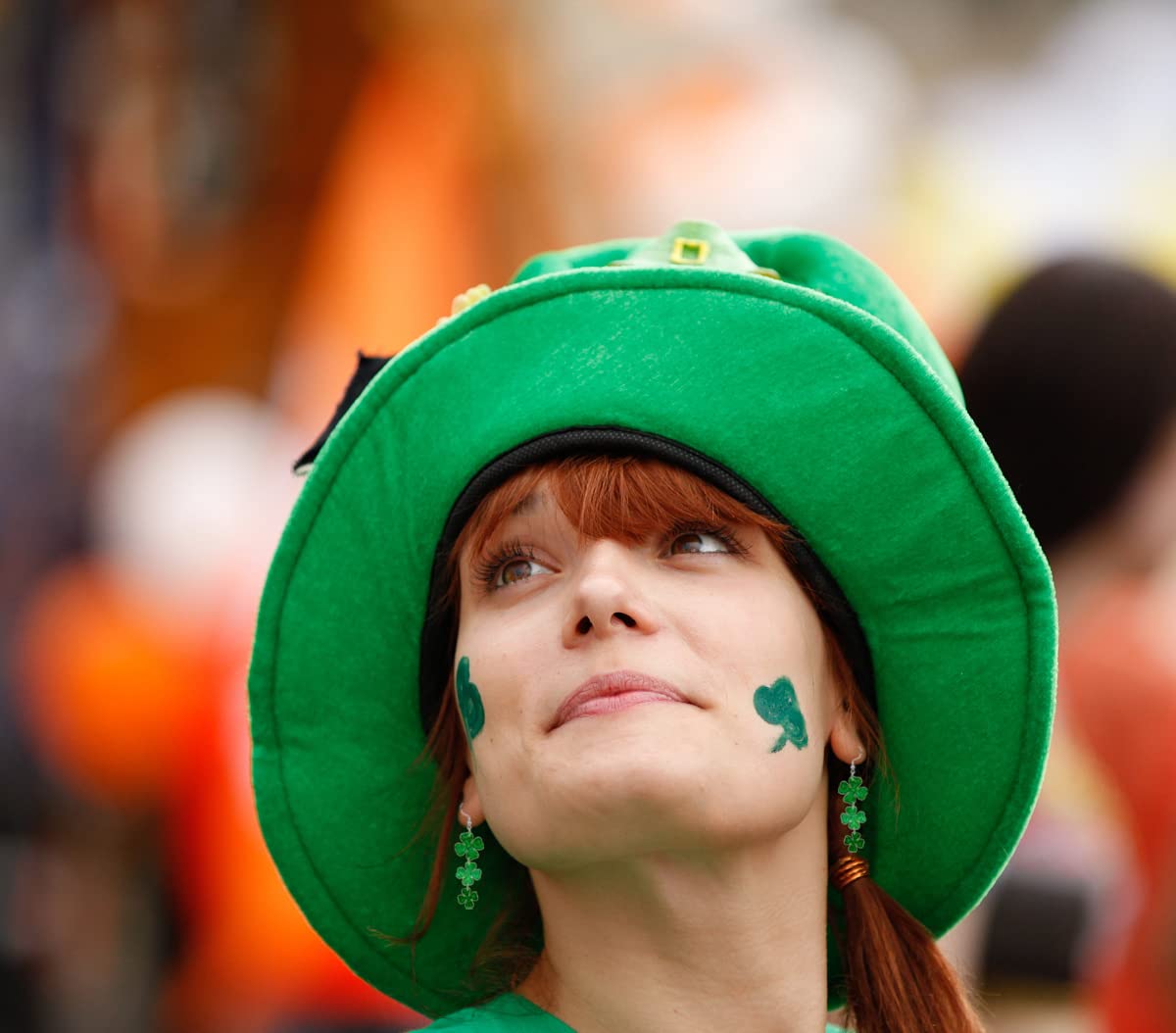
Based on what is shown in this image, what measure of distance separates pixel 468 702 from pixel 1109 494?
1572 mm

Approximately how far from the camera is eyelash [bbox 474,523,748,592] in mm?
1776

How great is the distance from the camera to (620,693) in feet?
5.49

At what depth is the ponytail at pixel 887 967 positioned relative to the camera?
1928 millimetres

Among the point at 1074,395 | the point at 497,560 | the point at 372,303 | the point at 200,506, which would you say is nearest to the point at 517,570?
the point at 497,560

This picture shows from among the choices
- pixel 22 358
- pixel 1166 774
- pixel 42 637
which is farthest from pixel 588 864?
pixel 22 358

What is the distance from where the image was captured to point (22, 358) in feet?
26.7

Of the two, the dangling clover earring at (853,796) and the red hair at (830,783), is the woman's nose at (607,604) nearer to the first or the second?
the red hair at (830,783)

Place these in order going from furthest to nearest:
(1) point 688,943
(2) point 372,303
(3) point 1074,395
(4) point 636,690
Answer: (2) point 372,303, (3) point 1074,395, (1) point 688,943, (4) point 636,690

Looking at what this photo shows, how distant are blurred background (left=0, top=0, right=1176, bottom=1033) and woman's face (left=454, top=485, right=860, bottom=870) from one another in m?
1.30

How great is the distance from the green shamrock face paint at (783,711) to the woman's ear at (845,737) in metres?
0.11

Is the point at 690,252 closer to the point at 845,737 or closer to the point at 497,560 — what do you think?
the point at 497,560

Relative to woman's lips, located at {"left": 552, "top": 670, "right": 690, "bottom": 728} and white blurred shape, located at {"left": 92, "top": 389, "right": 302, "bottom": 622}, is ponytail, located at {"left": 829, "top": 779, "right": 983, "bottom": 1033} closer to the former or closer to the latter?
woman's lips, located at {"left": 552, "top": 670, "right": 690, "bottom": 728}

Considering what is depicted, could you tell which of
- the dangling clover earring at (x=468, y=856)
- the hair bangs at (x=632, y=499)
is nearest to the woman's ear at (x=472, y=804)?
the dangling clover earring at (x=468, y=856)

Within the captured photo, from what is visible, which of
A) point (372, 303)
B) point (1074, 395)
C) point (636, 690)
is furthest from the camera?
point (372, 303)
